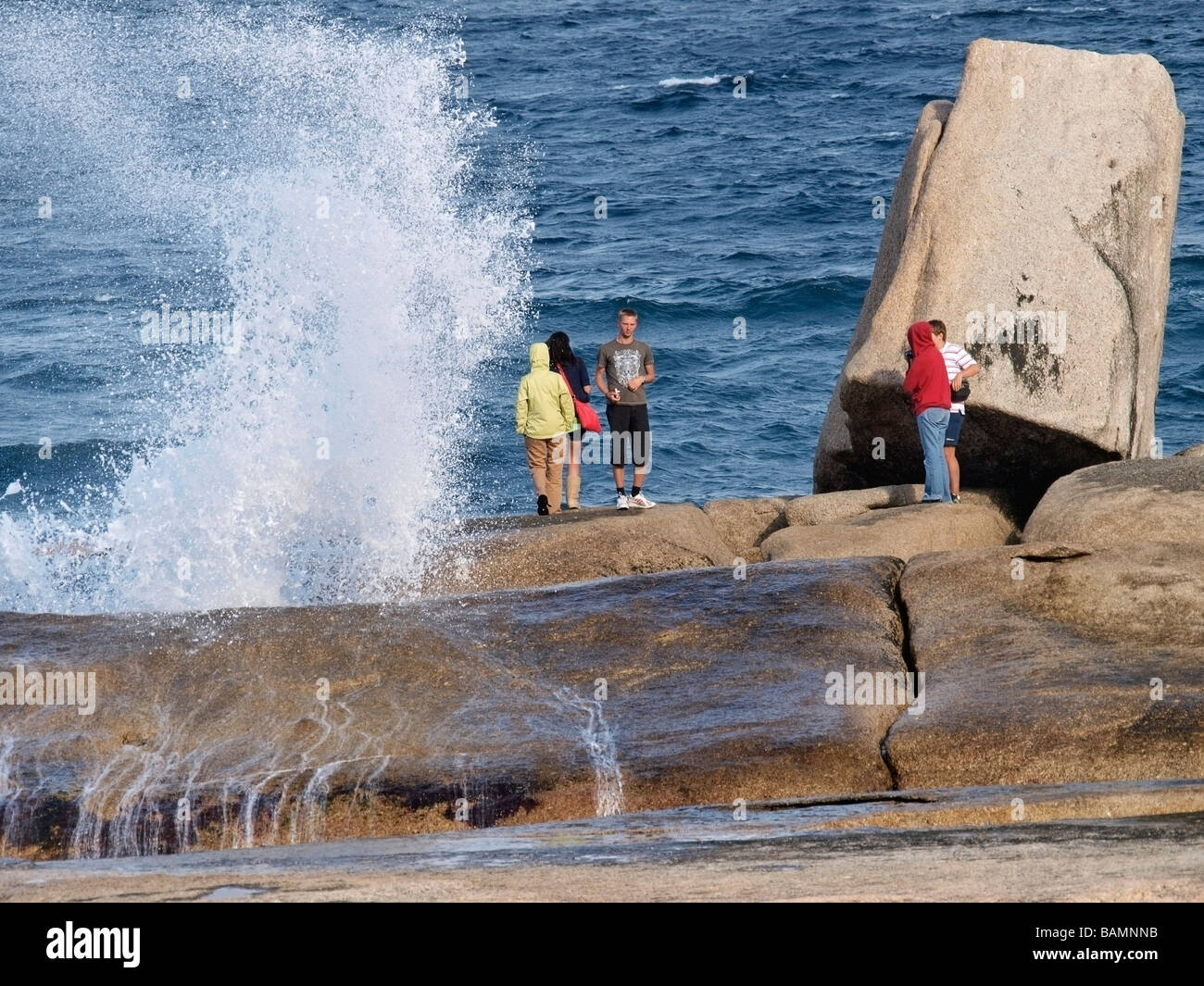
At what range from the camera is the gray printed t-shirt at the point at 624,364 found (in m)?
13.2

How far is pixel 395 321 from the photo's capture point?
14219 mm

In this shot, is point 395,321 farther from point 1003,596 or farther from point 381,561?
point 1003,596

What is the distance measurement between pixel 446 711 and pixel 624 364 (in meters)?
5.95

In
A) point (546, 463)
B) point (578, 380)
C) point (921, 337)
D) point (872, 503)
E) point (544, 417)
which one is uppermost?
point (921, 337)

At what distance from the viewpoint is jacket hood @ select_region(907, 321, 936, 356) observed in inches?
485

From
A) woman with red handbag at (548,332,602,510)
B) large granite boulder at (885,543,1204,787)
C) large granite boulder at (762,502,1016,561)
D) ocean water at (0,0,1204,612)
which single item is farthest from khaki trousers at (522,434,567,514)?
large granite boulder at (885,543,1204,787)

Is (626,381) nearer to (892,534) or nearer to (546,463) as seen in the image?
(546,463)

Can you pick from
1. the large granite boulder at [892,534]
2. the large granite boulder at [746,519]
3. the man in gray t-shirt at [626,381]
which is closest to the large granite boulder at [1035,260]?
the large granite boulder at [746,519]

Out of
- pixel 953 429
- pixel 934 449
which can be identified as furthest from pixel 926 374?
pixel 953 429

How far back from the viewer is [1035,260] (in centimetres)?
1303

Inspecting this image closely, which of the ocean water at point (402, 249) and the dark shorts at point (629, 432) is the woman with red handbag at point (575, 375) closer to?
the dark shorts at point (629, 432)

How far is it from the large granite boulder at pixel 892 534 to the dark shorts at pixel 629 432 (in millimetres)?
2157

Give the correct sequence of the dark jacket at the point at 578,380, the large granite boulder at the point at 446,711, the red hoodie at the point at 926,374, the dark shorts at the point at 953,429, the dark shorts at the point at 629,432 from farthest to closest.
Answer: the dark shorts at the point at 629,432 → the dark jacket at the point at 578,380 → the dark shorts at the point at 953,429 → the red hoodie at the point at 926,374 → the large granite boulder at the point at 446,711
